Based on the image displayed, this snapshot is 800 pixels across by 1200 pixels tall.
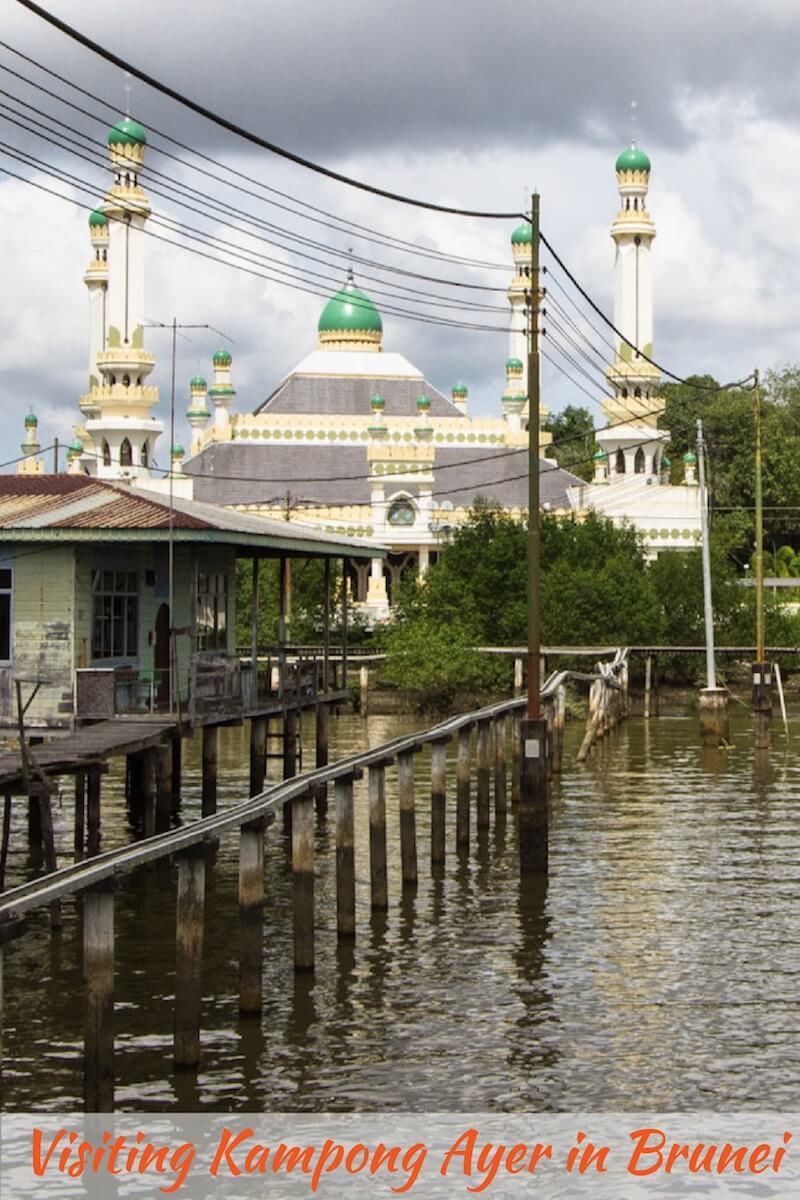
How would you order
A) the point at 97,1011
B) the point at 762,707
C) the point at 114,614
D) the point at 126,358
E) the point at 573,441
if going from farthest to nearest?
the point at 573,441, the point at 126,358, the point at 762,707, the point at 114,614, the point at 97,1011

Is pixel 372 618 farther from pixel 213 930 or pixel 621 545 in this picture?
pixel 213 930

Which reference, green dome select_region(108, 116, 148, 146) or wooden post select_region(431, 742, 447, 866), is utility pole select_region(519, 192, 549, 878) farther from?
green dome select_region(108, 116, 148, 146)

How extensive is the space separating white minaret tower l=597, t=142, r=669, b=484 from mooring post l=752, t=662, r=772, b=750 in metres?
45.0

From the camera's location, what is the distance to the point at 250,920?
1966cm

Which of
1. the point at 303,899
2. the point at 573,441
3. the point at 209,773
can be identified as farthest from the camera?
the point at 573,441

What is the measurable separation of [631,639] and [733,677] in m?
3.59

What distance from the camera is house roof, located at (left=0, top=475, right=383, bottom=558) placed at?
1174 inches

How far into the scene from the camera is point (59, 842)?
3216cm

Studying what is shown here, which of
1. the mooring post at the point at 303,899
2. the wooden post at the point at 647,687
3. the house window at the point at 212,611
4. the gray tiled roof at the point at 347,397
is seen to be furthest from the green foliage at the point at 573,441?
the mooring post at the point at 303,899

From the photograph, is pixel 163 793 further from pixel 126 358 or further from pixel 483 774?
pixel 126 358

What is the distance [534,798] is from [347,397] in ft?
257

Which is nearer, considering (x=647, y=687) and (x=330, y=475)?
(x=647, y=687)

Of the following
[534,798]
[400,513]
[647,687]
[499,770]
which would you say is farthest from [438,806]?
[400,513]

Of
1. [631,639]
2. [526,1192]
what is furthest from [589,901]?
[631,639]
